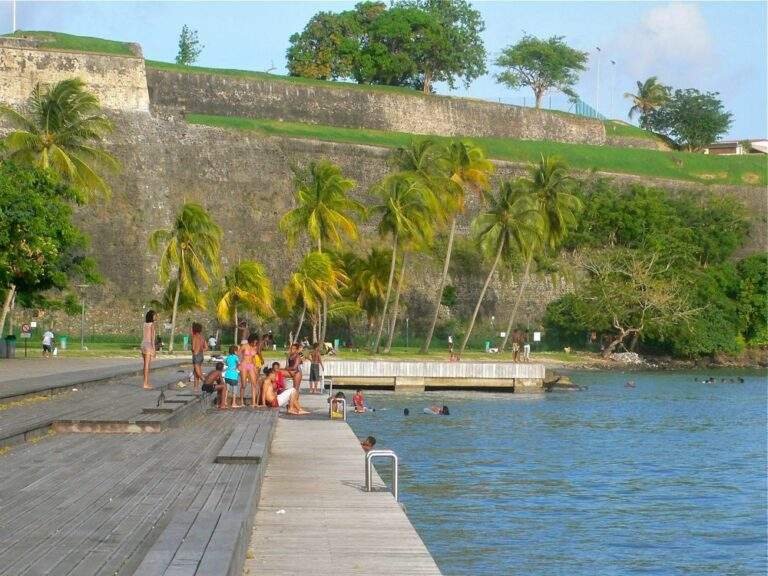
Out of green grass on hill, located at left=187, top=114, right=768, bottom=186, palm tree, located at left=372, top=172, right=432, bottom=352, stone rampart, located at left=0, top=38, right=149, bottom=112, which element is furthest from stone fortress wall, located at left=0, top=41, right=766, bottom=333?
palm tree, located at left=372, top=172, right=432, bottom=352

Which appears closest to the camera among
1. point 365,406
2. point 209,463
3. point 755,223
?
point 209,463

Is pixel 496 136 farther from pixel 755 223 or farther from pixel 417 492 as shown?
pixel 417 492

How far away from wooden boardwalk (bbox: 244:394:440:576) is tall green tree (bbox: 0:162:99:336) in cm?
1974

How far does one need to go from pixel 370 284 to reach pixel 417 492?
126ft

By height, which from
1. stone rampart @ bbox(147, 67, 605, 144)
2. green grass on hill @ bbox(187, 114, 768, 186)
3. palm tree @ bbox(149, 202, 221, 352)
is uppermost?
stone rampart @ bbox(147, 67, 605, 144)

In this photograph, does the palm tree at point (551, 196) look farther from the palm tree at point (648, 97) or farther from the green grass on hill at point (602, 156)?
the palm tree at point (648, 97)

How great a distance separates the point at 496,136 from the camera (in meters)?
77.9

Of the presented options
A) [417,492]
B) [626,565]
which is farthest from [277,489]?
[417,492]

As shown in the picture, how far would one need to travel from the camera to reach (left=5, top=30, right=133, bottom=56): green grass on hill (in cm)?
5919

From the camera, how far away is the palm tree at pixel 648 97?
3775 inches

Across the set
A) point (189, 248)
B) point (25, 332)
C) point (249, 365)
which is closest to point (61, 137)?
point (25, 332)

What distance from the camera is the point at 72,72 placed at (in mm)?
55906

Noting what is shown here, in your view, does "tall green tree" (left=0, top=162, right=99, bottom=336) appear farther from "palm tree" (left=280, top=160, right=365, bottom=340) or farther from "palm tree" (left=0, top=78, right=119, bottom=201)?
"palm tree" (left=280, top=160, right=365, bottom=340)

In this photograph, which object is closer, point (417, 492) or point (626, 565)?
point (626, 565)
